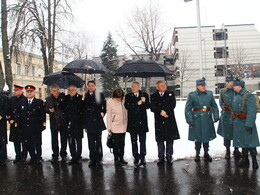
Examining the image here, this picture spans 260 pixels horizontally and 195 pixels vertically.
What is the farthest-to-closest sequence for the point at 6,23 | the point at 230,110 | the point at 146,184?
the point at 6,23
the point at 230,110
the point at 146,184

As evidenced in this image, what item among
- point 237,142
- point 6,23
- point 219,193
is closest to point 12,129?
point 219,193

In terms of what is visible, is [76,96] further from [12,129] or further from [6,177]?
[6,177]

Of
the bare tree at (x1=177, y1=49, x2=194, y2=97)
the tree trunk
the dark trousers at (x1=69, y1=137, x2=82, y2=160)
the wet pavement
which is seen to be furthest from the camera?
the bare tree at (x1=177, y1=49, x2=194, y2=97)

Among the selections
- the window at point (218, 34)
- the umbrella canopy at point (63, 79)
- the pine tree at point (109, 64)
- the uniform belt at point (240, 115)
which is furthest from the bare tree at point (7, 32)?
the window at point (218, 34)

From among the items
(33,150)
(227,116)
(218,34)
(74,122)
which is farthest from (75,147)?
(218,34)

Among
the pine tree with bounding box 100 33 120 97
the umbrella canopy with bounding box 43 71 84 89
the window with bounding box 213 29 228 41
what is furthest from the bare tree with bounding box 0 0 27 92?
the window with bounding box 213 29 228 41

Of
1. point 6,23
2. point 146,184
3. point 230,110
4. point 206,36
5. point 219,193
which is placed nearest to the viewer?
point 219,193

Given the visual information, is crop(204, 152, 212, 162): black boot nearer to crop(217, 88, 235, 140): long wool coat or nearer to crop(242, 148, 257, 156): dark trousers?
crop(217, 88, 235, 140): long wool coat

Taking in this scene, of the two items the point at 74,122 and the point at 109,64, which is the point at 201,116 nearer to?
the point at 74,122

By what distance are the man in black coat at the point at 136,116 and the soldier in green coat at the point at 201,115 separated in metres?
1.07

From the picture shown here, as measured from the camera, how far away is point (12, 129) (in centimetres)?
589

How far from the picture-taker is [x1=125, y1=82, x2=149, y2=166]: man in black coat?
207 inches

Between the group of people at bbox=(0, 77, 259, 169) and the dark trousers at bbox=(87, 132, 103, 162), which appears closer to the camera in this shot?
the group of people at bbox=(0, 77, 259, 169)

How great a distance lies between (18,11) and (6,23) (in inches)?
40.5
